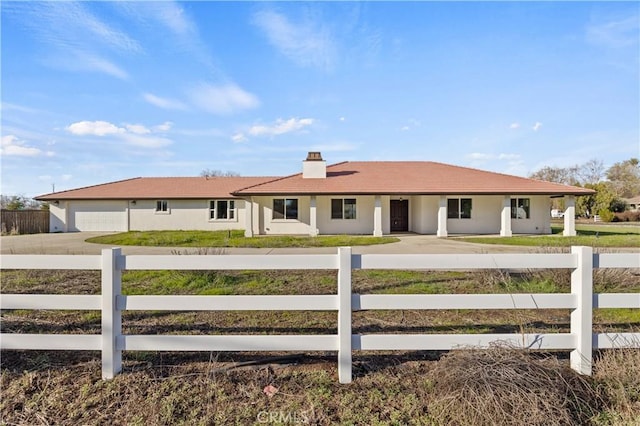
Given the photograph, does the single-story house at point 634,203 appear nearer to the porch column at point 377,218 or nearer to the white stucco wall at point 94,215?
the porch column at point 377,218

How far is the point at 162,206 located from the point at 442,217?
19.6 m

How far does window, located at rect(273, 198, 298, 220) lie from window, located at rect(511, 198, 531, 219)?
44.0 ft

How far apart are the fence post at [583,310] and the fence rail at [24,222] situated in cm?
3142

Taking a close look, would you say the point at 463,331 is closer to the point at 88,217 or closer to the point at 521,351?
the point at 521,351

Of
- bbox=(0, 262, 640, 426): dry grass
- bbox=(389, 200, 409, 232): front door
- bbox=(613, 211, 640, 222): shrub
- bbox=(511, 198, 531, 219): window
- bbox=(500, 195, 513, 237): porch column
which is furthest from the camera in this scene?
bbox=(613, 211, 640, 222): shrub

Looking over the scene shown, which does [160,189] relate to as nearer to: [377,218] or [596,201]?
[377,218]

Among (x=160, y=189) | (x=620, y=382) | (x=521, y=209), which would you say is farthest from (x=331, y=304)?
(x=160, y=189)

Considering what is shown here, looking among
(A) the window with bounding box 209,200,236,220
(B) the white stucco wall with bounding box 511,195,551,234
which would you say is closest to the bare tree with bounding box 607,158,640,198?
(B) the white stucco wall with bounding box 511,195,551,234

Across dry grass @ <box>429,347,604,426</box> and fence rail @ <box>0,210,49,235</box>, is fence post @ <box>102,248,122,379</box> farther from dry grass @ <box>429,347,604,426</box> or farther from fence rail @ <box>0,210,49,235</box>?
fence rail @ <box>0,210,49,235</box>

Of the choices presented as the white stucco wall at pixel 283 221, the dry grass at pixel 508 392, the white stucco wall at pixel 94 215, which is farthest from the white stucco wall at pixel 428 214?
the white stucco wall at pixel 94 215

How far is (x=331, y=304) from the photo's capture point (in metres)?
3.24

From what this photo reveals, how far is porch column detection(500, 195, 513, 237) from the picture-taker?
19547 mm

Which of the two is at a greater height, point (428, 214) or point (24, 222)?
point (428, 214)

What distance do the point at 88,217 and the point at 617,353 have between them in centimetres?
2993
